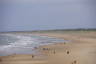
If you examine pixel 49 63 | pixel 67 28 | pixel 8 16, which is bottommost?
pixel 49 63

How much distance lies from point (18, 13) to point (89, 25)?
49.7 inches

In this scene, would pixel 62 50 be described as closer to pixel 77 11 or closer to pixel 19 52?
pixel 19 52

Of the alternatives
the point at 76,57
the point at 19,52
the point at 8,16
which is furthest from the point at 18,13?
the point at 76,57

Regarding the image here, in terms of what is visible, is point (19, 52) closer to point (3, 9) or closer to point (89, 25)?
point (3, 9)

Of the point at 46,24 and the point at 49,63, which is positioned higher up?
the point at 46,24

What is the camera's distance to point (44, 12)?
2.80m

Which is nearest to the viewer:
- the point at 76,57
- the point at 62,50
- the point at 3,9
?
the point at 76,57

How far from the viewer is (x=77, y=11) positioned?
2873mm

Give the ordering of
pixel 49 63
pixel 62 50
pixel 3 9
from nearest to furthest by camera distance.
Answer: pixel 49 63
pixel 62 50
pixel 3 9

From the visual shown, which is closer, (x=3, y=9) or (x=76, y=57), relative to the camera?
(x=76, y=57)

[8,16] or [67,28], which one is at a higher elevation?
[8,16]

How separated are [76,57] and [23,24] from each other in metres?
1.56

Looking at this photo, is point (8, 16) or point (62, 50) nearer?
point (62, 50)

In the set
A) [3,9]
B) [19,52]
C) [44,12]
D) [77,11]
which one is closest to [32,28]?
[44,12]
